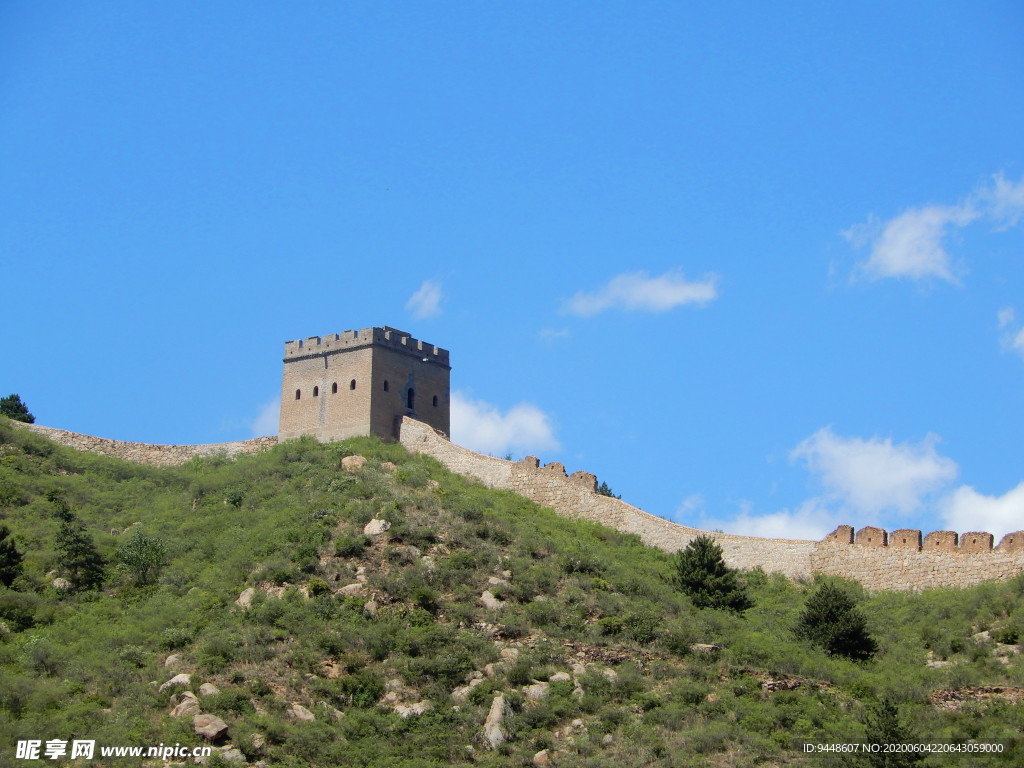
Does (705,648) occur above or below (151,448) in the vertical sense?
below

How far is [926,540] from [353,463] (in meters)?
16.8

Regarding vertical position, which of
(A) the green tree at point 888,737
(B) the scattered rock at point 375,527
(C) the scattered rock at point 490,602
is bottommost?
(A) the green tree at point 888,737

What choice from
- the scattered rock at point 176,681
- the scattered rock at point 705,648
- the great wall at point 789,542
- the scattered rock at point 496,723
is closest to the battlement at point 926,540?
the great wall at point 789,542

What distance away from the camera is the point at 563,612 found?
Answer: 3303 cm

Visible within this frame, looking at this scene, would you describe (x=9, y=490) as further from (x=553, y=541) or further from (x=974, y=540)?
(x=974, y=540)

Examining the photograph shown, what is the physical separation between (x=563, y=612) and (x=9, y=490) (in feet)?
56.9

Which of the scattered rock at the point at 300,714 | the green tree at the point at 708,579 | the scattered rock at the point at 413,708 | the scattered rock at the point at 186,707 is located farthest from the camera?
the green tree at the point at 708,579

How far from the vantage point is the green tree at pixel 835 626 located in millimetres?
31531

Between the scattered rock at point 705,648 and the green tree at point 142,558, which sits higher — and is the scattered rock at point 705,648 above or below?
below

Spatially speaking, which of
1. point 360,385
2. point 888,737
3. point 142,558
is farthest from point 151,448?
point 888,737

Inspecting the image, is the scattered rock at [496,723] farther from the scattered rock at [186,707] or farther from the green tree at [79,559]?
the green tree at [79,559]

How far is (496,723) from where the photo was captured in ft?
93.2

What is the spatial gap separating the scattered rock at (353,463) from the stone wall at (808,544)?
2.92m

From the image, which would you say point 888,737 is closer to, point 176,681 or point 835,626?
point 835,626
